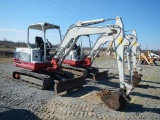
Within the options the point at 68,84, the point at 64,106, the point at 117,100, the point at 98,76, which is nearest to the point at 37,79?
the point at 68,84

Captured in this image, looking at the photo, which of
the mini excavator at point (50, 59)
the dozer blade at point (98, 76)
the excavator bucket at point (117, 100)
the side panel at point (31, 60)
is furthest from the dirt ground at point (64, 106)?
the dozer blade at point (98, 76)

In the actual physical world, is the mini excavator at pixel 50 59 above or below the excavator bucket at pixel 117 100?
above

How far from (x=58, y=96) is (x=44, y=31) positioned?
11.4ft

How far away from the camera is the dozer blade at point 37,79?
910 centimetres

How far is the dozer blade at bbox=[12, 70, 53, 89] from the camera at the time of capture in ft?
29.8

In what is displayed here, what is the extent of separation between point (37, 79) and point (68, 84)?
160 cm

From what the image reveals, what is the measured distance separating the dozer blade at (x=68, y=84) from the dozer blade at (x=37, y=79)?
1.39 feet

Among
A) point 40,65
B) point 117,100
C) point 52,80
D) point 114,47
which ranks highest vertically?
point 114,47

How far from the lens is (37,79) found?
949 cm

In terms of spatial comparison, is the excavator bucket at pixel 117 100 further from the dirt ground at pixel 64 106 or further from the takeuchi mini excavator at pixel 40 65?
the takeuchi mini excavator at pixel 40 65

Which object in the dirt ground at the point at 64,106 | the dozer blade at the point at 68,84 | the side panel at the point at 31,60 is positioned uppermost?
the side panel at the point at 31,60

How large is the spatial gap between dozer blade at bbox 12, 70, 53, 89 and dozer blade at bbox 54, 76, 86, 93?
0.42 m

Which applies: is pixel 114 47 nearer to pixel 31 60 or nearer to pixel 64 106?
pixel 64 106

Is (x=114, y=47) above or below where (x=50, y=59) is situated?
above
